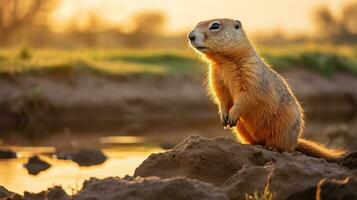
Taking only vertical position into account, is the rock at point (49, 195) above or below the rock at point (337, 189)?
below

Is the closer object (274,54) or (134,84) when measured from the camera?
(134,84)

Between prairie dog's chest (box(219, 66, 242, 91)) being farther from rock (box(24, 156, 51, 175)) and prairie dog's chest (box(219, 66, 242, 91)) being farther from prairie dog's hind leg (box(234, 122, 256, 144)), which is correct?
rock (box(24, 156, 51, 175))

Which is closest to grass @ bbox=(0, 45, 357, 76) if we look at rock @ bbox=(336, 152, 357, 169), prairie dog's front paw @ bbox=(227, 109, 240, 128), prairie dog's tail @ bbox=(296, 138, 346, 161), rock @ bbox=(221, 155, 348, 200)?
prairie dog's tail @ bbox=(296, 138, 346, 161)

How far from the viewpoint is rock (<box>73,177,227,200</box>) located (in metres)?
7.39

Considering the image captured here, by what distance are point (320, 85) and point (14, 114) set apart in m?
11.6

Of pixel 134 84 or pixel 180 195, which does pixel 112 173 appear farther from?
pixel 134 84

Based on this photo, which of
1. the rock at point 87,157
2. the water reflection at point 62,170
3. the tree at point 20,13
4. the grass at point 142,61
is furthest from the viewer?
the tree at point 20,13

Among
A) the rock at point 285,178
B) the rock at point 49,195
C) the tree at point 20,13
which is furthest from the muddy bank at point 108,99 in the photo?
the tree at point 20,13

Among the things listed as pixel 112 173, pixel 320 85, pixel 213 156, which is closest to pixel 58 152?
pixel 112 173

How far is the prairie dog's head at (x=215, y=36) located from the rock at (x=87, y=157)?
12.6 ft

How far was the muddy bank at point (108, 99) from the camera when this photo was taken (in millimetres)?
21703

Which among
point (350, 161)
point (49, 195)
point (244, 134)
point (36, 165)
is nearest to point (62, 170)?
point (36, 165)

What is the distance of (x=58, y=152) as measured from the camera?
50.7ft

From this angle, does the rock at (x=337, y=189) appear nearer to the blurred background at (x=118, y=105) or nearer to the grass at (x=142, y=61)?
the blurred background at (x=118, y=105)
